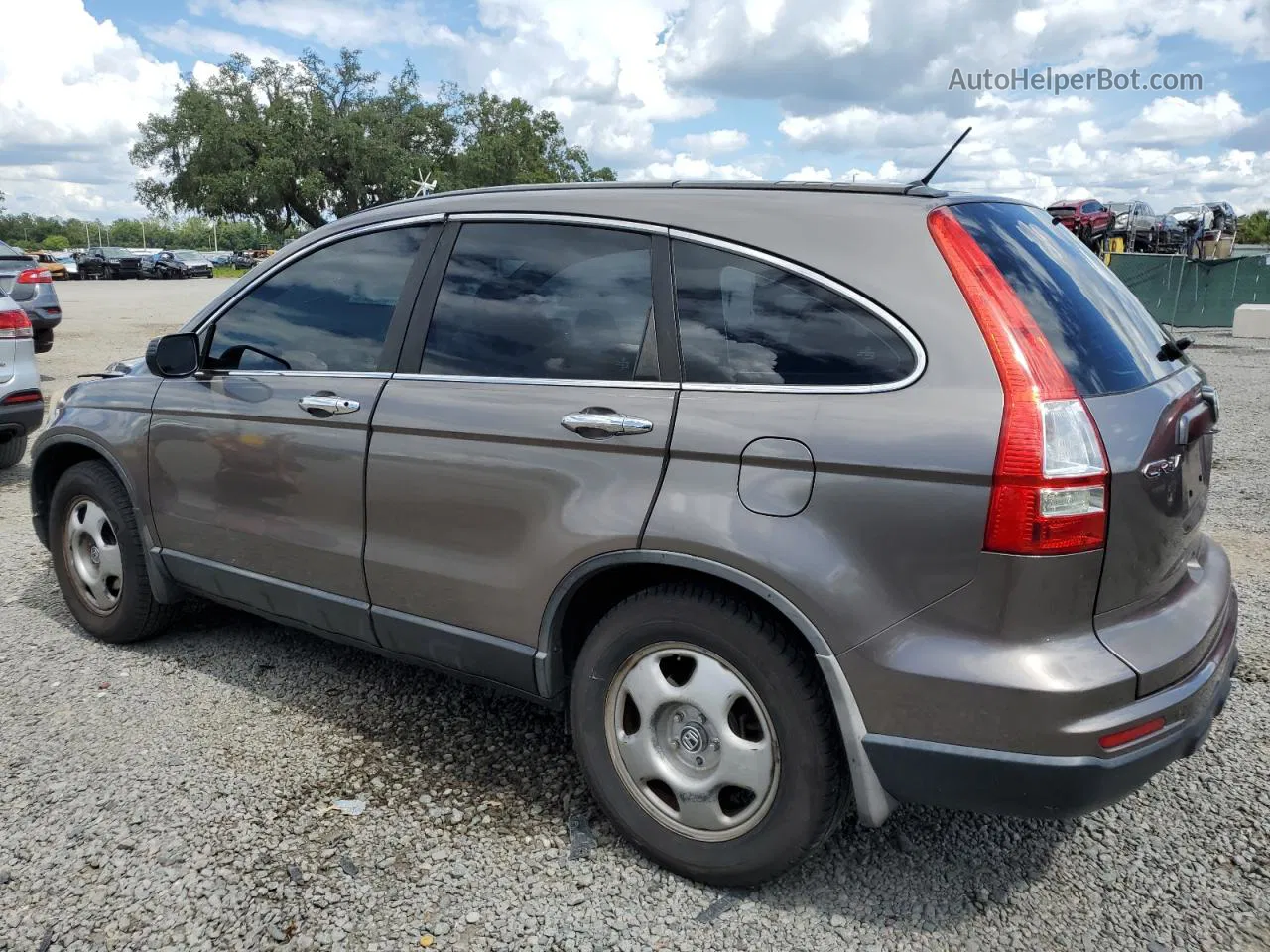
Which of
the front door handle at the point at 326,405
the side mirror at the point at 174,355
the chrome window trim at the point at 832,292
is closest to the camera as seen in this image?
the chrome window trim at the point at 832,292

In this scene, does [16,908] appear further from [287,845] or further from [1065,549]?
[1065,549]

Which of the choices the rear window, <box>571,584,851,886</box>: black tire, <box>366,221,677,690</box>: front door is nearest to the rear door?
the rear window

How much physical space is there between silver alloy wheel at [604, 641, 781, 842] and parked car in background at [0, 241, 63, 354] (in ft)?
39.4

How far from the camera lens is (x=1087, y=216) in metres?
29.9

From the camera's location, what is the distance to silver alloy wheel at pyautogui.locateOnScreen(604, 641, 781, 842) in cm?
246

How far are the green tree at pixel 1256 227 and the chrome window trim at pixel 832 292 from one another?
101 metres

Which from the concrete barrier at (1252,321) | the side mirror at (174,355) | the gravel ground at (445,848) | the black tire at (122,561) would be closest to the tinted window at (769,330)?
the gravel ground at (445,848)

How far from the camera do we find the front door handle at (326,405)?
318 centimetres

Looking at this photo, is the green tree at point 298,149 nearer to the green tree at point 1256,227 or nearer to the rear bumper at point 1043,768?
the rear bumper at point 1043,768

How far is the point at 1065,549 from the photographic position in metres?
2.10

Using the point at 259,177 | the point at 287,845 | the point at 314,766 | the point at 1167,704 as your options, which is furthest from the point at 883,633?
the point at 259,177

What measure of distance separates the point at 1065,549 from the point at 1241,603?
3120 mm

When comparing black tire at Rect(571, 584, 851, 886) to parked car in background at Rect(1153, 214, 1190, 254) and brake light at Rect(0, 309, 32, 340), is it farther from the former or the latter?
parked car in background at Rect(1153, 214, 1190, 254)

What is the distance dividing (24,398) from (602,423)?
5.98 metres
